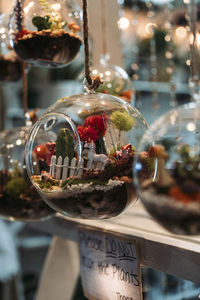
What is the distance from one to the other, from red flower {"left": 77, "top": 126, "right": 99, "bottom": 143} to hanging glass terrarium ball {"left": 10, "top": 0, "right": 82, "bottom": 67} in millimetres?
315

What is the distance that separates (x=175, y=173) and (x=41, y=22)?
0.52 metres

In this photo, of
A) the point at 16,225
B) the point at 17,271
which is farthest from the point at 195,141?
the point at 16,225

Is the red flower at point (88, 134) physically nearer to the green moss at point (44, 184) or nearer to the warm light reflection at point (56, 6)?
the green moss at point (44, 184)

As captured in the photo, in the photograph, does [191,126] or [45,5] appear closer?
[191,126]

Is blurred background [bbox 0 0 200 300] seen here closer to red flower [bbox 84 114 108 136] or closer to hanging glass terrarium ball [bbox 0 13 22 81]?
hanging glass terrarium ball [bbox 0 13 22 81]

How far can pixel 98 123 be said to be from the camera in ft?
1.89

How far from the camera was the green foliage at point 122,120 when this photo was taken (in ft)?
1.92

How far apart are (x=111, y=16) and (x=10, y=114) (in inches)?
36.0

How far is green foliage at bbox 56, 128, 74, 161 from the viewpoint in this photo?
57 cm

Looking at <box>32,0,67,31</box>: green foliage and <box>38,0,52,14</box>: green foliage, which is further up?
<box>38,0,52,14</box>: green foliage

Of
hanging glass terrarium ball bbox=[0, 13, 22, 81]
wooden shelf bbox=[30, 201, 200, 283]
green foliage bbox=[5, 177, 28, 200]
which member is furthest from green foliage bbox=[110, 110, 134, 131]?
hanging glass terrarium ball bbox=[0, 13, 22, 81]

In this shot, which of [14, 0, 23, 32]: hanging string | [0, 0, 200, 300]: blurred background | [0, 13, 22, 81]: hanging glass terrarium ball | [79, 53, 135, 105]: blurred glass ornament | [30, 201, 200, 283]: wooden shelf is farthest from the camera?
[0, 0, 200, 300]: blurred background

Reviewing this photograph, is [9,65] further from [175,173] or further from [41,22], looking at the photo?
[175,173]

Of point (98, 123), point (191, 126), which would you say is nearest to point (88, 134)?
point (98, 123)
